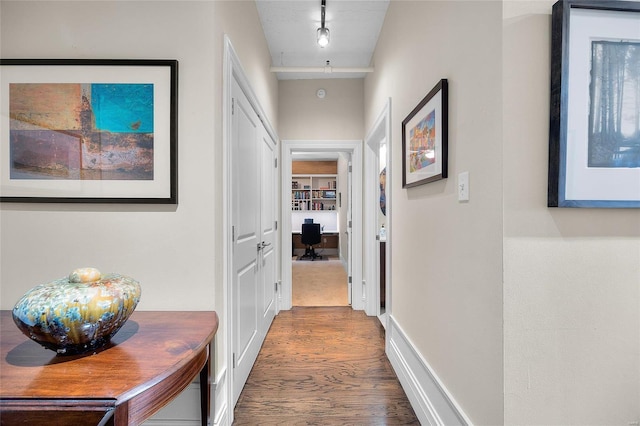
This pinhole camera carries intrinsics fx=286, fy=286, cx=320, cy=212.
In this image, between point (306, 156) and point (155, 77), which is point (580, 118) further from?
point (306, 156)

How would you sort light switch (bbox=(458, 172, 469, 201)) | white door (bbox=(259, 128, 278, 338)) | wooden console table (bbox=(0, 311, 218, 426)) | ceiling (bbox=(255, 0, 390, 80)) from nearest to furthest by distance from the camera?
wooden console table (bbox=(0, 311, 218, 426))
light switch (bbox=(458, 172, 469, 201))
ceiling (bbox=(255, 0, 390, 80))
white door (bbox=(259, 128, 278, 338))

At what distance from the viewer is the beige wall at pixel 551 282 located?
96 cm

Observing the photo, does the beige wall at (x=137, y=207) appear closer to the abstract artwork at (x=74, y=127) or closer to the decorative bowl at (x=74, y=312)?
the abstract artwork at (x=74, y=127)

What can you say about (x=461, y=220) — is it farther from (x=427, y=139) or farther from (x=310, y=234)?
(x=310, y=234)

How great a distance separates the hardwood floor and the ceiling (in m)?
2.62

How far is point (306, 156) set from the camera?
7211mm

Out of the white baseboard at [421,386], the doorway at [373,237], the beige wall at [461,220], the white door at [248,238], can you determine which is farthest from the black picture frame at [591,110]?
the doorway at [373,237]

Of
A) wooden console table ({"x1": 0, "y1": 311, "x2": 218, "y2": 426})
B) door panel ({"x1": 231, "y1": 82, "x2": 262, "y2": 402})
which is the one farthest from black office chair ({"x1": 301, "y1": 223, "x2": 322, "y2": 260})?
wooden console table ({"x1": 0, "y1": 311, "x2": 218, "y2": 426})

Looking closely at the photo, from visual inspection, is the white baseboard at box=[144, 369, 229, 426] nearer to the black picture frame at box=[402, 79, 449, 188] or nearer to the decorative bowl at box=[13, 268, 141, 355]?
the decorative bowl at box=[13, 268, 141, 355]

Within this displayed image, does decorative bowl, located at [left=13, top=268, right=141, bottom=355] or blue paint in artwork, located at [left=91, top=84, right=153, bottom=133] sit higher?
blue paint in artwork, located at [left=91, top=84, right=153, bottom=133]

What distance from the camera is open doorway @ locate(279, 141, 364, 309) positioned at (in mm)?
3402

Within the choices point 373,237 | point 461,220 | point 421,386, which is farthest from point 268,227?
point 461,220

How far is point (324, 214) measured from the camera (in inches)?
317

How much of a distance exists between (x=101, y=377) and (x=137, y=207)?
0.76 m
